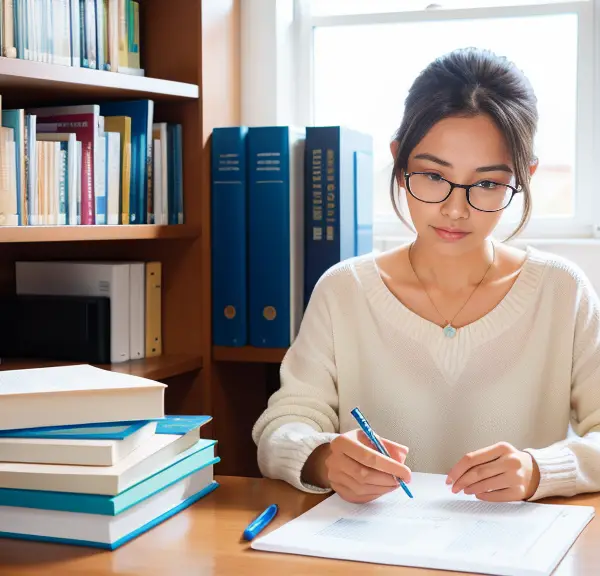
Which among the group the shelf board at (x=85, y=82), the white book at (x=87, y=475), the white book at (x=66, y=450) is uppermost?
the shelf board at (x=85, y=82)

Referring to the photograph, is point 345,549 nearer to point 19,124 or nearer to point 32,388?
point 32,388

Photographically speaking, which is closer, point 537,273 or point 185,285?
point 537,273

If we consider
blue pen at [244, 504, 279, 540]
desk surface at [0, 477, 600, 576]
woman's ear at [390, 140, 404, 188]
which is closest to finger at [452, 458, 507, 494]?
desk surface at [0, 477, 600, 576]

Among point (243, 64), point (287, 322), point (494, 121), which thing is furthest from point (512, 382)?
point (243, 64)

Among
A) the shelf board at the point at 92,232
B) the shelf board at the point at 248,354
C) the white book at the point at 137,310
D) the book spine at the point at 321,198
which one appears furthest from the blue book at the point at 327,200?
the white book at the point at 137,310

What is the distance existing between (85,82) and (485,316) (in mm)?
880

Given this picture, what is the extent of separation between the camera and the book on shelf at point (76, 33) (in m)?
1.80

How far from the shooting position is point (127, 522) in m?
1.08

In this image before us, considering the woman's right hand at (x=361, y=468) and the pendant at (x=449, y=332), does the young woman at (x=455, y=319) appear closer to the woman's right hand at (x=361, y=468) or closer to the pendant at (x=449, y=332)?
the pendant at (x=449, y=332)

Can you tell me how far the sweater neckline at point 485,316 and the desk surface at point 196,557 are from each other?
1.70ft

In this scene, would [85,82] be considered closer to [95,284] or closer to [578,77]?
[95,284]

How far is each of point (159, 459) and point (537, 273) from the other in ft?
2.64

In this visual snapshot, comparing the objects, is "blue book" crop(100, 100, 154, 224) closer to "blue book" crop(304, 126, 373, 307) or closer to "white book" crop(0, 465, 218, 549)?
"blue book" crop(304, 126, 373, 307)

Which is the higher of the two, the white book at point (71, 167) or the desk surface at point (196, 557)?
the white book at point (71, 167)
